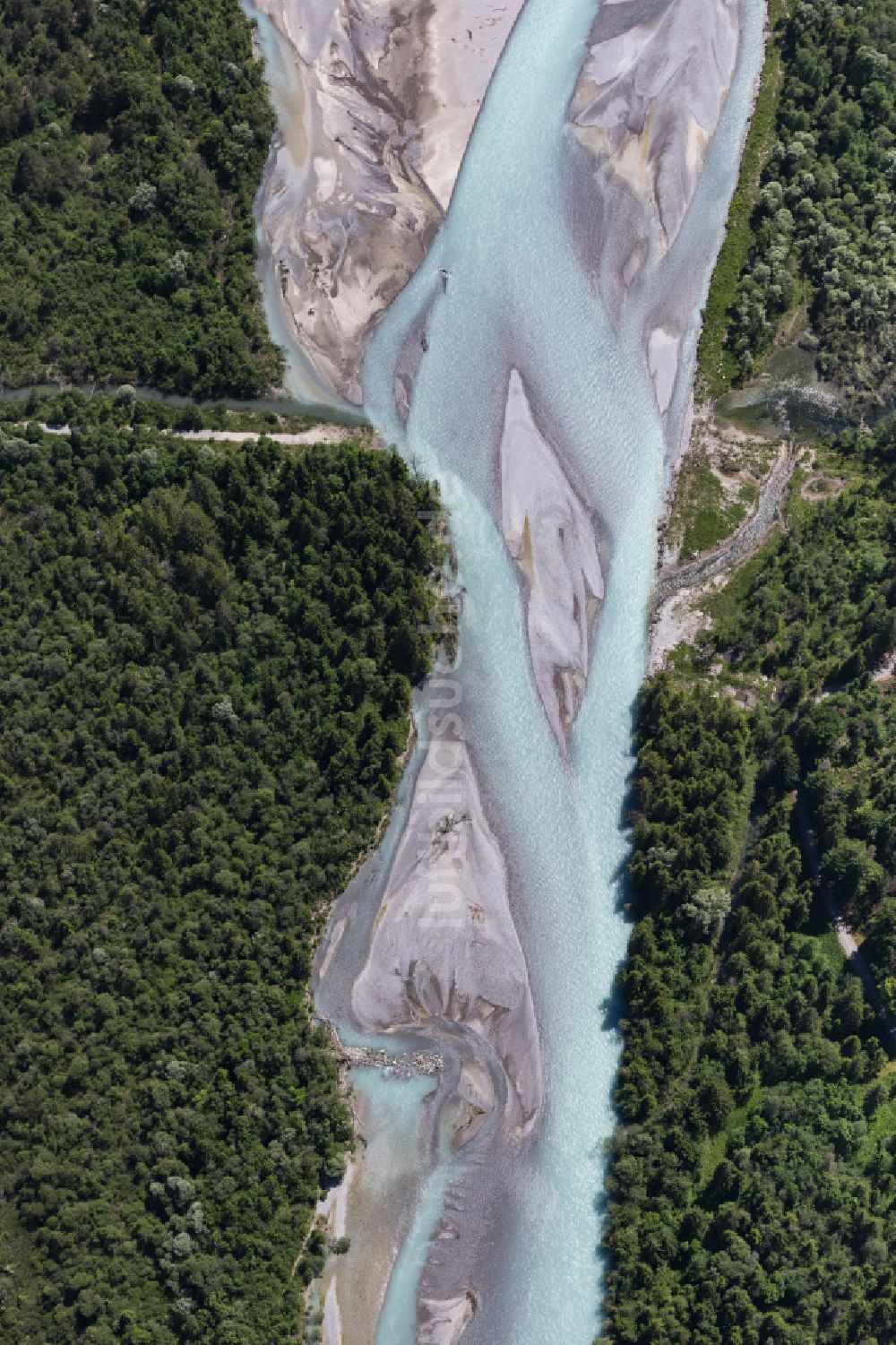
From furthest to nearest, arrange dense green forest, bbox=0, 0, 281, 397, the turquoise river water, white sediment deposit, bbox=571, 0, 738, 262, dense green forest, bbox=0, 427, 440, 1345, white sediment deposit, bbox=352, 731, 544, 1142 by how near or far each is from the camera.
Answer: white sediment deposit, bbox=571, 0, 738, 262 → dense green forest, bbox=0, 0, 281, 397 → white sediment deposit, bbox=352, 731, 544, 1142 → the turquoise river water → dense green forest, bbox=0, 427, 440, 1345

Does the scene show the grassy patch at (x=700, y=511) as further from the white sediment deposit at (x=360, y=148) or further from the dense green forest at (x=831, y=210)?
the white sediment deposit at (x=360, y=148)

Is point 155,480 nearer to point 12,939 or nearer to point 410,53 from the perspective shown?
point 12,939

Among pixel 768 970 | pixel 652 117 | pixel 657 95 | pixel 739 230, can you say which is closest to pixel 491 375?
pixel 739 230

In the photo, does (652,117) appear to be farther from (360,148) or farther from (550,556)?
(550,556)

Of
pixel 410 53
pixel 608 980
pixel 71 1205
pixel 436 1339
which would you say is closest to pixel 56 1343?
pixel 71 1205

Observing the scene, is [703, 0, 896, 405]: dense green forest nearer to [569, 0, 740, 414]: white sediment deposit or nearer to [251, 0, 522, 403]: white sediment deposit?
[569, 0, 740, 414]: white sediment deposit

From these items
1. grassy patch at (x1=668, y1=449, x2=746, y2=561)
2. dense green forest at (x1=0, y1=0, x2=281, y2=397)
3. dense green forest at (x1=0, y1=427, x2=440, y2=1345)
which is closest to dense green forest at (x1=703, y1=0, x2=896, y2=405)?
grassy patch at (x1=668, y1=449, x2=746, y2=561)

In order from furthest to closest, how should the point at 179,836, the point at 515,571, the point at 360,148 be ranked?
the point at 360,148
the point at 515,571
the point at 179,836
